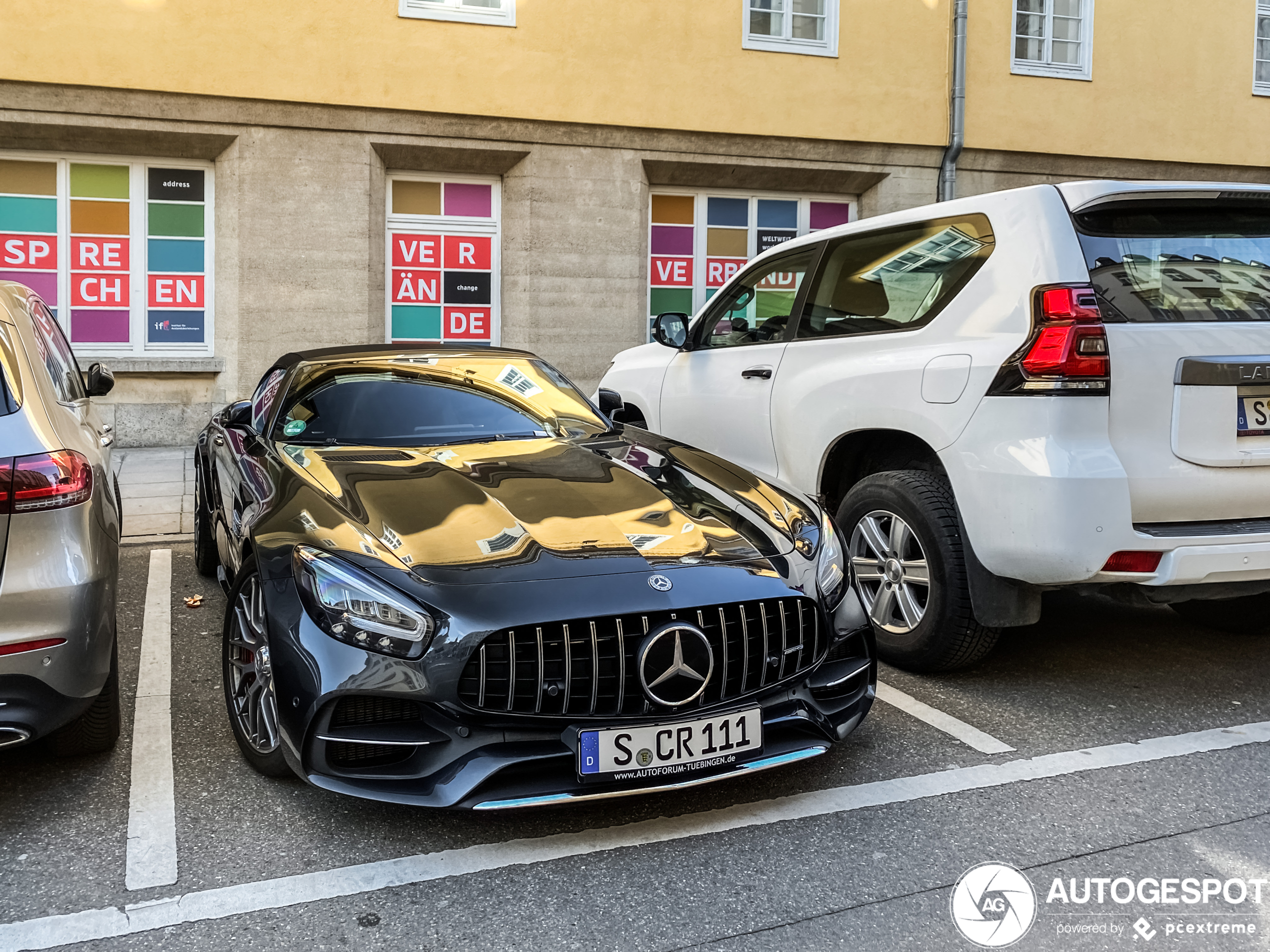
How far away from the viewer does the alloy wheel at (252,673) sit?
128 inches

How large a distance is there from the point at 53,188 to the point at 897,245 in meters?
9.67

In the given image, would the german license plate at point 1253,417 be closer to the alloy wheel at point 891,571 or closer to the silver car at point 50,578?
the alloy wheel at point 891,571

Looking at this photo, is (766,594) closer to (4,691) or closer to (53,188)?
(4,691)

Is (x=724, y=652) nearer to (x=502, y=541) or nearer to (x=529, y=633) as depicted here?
(x=529, y=633)

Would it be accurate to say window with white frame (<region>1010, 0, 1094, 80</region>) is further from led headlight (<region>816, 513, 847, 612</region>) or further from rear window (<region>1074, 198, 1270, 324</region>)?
led headlight (<region>816, 513, 847, 612</region>)

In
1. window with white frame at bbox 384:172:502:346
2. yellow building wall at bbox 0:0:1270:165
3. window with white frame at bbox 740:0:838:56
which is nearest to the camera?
yellow building wall at bbox 0:0:1270:165

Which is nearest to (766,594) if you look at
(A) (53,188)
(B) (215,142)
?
(B) (215,142)

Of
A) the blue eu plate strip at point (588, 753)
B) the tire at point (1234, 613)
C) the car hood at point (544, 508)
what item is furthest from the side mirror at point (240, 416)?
the tire at point (1234, 613)

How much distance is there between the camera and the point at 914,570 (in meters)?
4.42

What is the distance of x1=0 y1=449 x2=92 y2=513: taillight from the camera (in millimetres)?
3010

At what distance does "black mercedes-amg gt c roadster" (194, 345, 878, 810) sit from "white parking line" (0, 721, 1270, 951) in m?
0.20

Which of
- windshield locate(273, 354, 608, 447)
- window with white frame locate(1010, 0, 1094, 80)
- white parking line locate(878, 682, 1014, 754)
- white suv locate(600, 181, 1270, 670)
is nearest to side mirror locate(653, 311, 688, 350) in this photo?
windshield locate(273, 354, 608, 447)

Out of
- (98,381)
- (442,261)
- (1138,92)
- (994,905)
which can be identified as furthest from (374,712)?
(1138,92)

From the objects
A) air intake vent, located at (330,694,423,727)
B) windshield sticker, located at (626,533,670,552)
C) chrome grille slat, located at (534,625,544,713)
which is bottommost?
air intake vent, located at (330,694,423,727)
